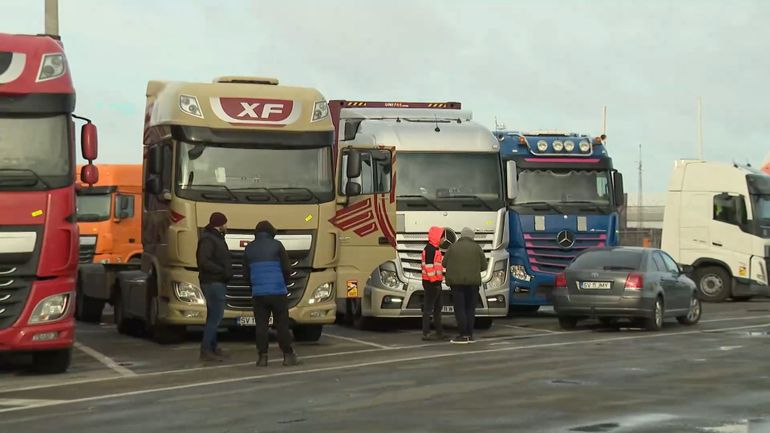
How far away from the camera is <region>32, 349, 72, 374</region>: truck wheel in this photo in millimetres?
16109

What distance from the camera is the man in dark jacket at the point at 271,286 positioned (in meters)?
17.0

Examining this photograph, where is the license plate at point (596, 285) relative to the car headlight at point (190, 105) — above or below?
below

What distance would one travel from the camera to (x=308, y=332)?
20.8 m

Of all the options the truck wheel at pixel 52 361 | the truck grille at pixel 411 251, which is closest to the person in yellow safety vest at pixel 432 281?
the truck grille at pixel 411 251

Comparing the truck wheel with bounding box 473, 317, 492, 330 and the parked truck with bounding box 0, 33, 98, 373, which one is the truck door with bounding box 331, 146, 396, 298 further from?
the parked truck with bounding box 0, 33, 98, 373

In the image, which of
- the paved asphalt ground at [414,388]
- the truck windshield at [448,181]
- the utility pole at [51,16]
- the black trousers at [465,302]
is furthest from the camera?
the utility pole at [51,16]

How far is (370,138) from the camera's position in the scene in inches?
930

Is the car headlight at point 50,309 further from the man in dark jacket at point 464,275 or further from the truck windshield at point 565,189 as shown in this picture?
the truck windshield at point 565,189

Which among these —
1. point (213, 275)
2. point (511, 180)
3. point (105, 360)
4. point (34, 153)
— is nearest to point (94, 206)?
point (511, 180)

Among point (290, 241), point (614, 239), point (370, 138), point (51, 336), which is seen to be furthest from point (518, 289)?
point (51, 336)

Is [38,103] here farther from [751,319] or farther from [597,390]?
[751,319]

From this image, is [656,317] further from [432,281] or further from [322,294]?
[322,294]

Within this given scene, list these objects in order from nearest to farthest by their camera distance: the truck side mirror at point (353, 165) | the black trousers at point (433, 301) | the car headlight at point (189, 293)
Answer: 1. the car headlight at point (189, 293)
2. the truck side mirror at point (353, 165)
3. the black trousers at point (433, 301)

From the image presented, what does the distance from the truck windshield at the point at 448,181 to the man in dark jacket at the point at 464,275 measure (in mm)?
1746
